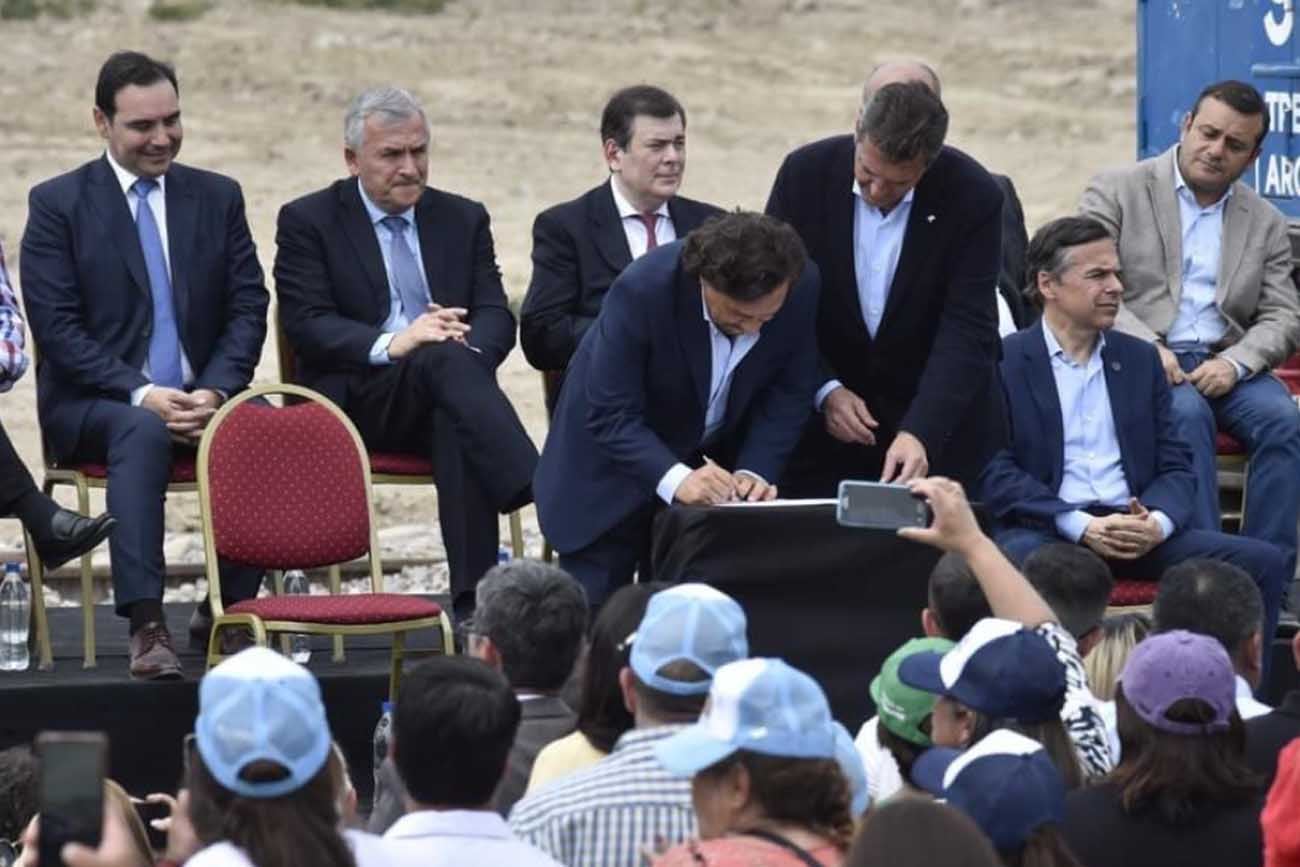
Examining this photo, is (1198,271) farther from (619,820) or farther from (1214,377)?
(619,820)

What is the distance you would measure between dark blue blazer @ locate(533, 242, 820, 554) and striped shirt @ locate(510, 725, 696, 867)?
2865mm

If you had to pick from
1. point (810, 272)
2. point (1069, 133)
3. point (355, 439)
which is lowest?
point (1069, 133)

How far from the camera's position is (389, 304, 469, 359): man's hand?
950cm

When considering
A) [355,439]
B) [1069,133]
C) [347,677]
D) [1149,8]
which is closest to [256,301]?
[355,439]

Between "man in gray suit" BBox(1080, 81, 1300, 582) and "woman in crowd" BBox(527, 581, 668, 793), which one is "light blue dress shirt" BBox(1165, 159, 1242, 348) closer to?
"man in gray suit" BBox(1080, 81, 1300, 582)

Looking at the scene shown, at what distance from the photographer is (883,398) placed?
8984 millimetres

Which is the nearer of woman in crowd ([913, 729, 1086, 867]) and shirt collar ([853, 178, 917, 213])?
woman in crowd ([913, 729, 1086, 867])

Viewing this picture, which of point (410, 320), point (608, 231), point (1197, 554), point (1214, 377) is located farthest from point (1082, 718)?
point (410, 320)

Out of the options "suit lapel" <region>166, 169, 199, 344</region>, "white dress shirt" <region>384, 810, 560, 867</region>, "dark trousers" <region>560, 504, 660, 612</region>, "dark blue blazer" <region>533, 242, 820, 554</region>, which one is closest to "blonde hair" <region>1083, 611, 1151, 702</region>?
"dark blue blazer" <region>533, 242, 820, 554</region>

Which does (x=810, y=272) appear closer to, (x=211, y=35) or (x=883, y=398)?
(x=883, y=398)

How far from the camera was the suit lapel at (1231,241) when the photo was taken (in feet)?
33.2

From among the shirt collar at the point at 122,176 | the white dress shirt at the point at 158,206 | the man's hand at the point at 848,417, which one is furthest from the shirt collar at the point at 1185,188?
the shirt collar at the point at 122,176

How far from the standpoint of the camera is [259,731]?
471 centimetres

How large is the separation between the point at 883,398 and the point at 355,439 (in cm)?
165
